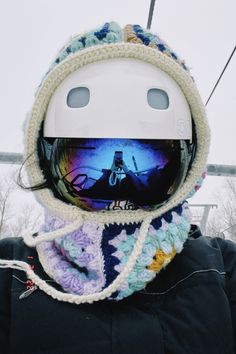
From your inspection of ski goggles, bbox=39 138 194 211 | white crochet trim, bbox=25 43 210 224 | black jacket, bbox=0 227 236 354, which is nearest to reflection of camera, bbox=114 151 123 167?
ski goggles, bbox=39 138 194 211

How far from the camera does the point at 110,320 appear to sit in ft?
2.88

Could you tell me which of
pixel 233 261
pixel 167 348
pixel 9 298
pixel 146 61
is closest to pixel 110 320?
pixel 167 348

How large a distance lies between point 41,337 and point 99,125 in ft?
1.60

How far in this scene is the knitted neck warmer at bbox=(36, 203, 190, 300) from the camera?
2.95 feet

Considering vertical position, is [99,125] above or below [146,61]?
below

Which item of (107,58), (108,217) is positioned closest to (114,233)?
(108,217)

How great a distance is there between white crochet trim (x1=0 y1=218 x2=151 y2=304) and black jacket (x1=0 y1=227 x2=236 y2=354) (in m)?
0.02

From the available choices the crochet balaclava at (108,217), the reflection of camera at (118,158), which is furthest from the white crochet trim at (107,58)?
the reflection of camera at (118,158)

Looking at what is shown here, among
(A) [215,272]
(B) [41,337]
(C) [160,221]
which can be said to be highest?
(C) [160,221]

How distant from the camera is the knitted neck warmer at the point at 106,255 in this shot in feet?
2.95

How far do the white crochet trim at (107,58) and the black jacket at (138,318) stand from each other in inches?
6.3

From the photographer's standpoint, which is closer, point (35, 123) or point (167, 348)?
point (167, 348)

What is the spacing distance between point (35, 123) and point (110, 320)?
1.70 ft

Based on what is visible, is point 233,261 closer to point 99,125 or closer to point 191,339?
point 191,339
